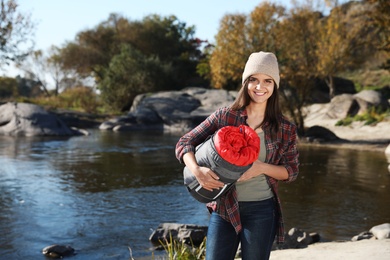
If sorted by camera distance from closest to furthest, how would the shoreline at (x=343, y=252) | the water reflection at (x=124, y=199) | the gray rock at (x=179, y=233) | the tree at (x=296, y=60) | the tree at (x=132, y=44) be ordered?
the shoreline at (x=343, y=252) → the gray rock at (x=179, y=233) → the water reflection at (x=124, y=199) → the tree at (x=296, y=60) → the tree at (x=132, y=44)

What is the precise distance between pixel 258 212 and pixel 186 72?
39.2 metres

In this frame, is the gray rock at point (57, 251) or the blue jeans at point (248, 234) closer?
the blue jeans at point (248, 234)

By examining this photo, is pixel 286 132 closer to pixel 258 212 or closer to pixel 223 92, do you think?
pixel 258 212

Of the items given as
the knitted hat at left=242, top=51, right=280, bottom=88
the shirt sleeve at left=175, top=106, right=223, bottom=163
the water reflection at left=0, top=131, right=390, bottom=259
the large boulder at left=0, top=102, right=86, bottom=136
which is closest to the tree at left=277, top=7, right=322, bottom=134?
the water reflection at left=0, top=131, right=390, bottom=259

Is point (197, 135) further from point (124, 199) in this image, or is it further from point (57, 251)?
point (124, 199)

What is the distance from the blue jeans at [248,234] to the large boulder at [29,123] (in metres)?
22.9

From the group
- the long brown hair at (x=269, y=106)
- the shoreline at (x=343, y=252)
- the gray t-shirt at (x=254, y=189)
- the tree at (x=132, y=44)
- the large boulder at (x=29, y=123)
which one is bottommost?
the shoreline at (x=343, y=252)

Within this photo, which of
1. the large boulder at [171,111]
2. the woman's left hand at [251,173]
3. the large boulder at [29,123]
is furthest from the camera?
the large boulder at [171,111]

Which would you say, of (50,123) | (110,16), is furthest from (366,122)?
(110,16)

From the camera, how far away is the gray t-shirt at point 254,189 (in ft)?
9.00

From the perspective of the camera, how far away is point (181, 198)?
9.70 meters

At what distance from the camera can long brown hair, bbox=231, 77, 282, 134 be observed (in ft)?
9.47

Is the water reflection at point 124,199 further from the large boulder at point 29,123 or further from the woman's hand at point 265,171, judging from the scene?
the large boulder at point 29,123

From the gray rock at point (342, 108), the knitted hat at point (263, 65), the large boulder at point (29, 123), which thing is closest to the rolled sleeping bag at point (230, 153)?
the knitted hat at point (263, 65)
